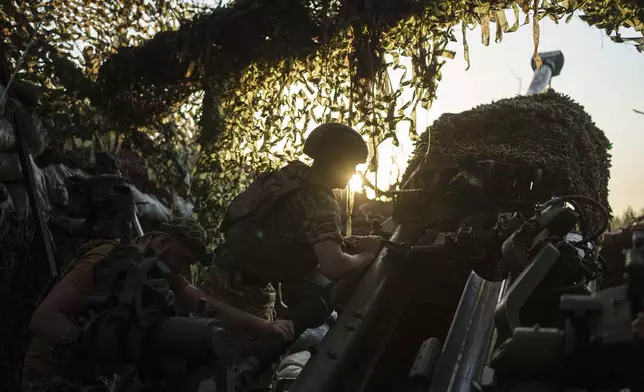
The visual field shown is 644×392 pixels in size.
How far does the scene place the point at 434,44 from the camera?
5.05m

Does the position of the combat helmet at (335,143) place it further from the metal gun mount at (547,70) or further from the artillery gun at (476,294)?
the metal gun mount at (547,70)

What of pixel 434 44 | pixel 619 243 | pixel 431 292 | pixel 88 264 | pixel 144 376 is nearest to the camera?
pixel 619 243

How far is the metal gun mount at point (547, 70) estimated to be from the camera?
9133mm

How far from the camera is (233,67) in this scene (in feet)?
21.7

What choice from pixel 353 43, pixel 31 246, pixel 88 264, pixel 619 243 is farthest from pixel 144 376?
pixel 353 43

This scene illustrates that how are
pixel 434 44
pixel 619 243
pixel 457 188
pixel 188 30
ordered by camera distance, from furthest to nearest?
pixel 188 30 → pixel 434 44 → pixel 457 188 → pixel 619 243

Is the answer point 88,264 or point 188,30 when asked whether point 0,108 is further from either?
point 88,264

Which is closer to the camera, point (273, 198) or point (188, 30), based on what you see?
point (273, 198)

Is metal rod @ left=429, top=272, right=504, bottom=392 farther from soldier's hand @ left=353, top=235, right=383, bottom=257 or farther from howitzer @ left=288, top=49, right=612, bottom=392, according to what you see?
soldier's hand @ left=353, top=235, right=383, bottom=257

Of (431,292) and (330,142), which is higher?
(330,142)

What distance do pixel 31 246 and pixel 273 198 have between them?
2669 mm

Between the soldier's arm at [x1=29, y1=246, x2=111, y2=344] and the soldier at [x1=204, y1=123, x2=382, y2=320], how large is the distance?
3.84 feet

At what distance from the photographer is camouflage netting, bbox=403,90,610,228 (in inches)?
196

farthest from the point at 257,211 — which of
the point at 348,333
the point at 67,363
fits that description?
the point at 67,363
